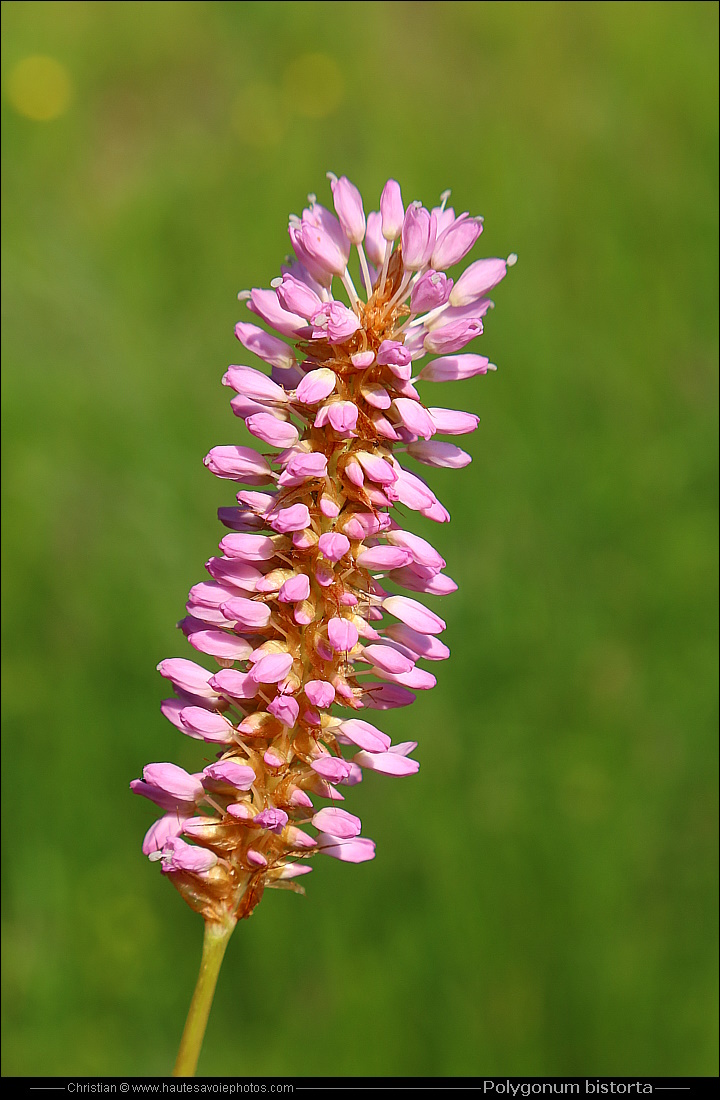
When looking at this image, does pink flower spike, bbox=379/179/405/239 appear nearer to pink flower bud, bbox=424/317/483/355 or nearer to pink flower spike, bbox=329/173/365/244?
pink flower spike, bbox=329/173/365/244

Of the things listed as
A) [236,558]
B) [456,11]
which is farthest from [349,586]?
[456,11]

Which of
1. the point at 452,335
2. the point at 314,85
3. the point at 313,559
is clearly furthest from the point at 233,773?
the point at 314,85

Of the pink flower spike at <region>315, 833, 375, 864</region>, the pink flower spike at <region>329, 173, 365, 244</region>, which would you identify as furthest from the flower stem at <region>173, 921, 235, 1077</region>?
the pink flower spike at <region>329, 173, 365, 244</region>

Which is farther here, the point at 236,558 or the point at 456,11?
the point at 456,11

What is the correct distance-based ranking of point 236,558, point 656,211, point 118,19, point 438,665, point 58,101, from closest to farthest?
point 236,558 < point 438,665 < point 656,211 < point 58,101 < point 118,19

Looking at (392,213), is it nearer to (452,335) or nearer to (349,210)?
(349,210)
